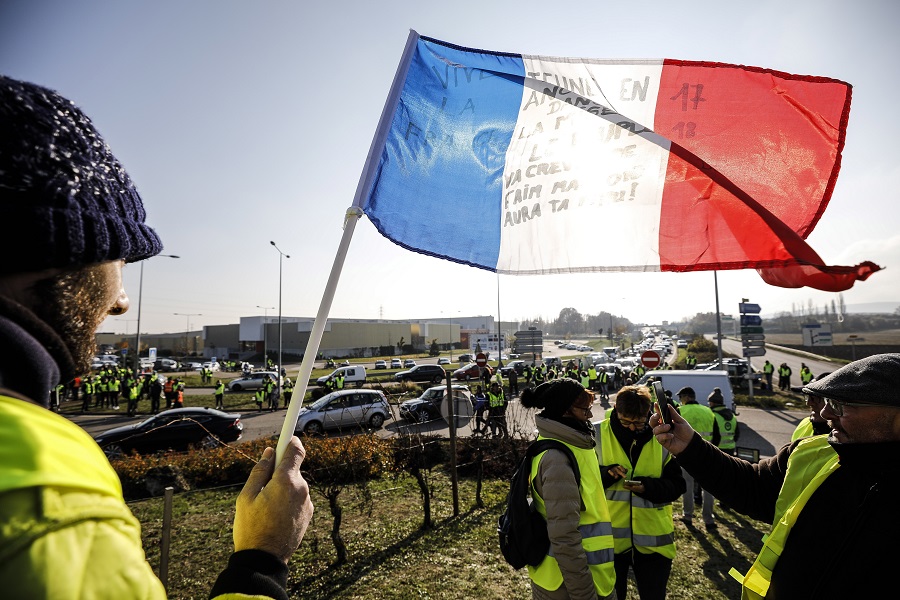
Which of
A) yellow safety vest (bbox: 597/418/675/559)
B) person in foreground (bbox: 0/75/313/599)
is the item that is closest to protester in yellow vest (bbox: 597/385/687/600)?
yellow safety vest (bbox: 597/418/675/559)

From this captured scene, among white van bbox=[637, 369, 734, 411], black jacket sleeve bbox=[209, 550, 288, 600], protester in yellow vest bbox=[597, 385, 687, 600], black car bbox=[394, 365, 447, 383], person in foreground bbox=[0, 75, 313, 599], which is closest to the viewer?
person in foreground bbox=[0, 75, 313, 599]

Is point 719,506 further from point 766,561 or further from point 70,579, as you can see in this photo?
point 70,579

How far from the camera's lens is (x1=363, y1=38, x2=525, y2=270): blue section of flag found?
8.62 ft

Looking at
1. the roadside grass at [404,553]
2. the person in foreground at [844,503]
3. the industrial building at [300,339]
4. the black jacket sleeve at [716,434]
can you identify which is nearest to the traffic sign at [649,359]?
the roadside grass at [404,553]

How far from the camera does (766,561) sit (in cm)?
213

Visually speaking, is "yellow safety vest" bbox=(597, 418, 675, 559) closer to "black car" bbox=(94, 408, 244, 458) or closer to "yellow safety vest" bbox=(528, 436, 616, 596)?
"yellow safety vest" bbox=(528, 436, 616, 596)

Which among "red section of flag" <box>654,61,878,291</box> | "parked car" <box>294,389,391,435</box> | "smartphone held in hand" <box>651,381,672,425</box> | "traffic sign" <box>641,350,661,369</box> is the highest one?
"red section of flag" <box>654,61,878,291</box>

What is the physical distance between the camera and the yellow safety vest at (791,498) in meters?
2.09

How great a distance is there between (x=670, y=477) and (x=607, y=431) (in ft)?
1.94

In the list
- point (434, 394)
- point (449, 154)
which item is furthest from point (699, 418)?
point (434, 394)

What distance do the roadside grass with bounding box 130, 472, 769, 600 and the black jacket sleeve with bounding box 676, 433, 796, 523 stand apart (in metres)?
3.02

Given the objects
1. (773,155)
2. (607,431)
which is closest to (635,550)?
(607,431)

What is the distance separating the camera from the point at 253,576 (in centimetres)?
106

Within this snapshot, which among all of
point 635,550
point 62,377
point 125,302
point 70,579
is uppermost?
point 125,302
